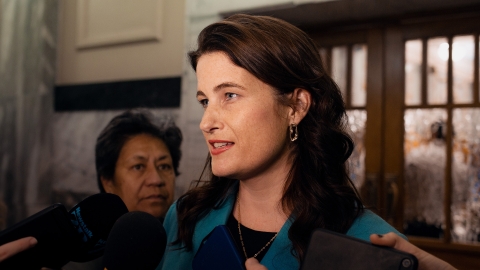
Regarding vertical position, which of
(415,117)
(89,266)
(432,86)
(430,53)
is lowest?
(89,266)

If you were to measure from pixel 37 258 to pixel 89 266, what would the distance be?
78 cm

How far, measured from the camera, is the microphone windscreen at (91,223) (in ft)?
3.40

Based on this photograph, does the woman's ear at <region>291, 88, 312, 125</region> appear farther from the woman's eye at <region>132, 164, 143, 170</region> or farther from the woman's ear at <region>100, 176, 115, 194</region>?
the woman's ear at <region>100, 176, 115, 194</region>

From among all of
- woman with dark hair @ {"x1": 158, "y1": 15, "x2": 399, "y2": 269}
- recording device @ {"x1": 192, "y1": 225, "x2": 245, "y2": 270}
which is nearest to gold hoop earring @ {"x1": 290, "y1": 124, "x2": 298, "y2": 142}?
woman with dark hair @ {"x1": 158, "y1": 15, "x2": 399, "y2": 269}

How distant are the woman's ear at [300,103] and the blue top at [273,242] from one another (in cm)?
28

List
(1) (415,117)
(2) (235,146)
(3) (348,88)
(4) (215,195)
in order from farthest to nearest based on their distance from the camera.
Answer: (3) (348,88)
(1) (415,117)
(4) (215,195)
(2) (235,146)

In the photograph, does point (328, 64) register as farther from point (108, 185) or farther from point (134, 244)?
point (134, 244)

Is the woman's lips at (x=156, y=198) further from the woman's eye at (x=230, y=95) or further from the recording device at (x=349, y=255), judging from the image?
the recording device at (x=349, y=255)

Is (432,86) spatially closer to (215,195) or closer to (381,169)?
(381,169)

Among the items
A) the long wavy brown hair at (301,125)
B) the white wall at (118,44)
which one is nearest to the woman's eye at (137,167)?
the white wall at (118,44)

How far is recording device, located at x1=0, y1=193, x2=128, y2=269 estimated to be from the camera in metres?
0.97

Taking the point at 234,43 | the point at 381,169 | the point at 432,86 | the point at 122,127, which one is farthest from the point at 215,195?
the point at 432,86

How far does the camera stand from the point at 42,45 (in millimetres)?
2453

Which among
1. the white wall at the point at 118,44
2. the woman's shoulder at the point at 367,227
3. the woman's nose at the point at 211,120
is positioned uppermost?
the white wall at the point at 118,44
